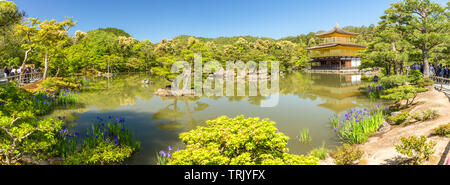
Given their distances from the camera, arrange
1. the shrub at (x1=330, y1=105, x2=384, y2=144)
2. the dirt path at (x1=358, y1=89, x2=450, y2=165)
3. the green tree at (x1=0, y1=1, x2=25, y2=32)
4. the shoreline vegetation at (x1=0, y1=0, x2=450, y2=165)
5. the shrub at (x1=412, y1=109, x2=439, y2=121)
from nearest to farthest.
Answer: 1. the shoreline vegetation at (x1=0, y1=0, x2=450, y2=165)
2. the dirt path at (x1=358, y1=89, x2=450, y2=165)
3. the green tree at (x1=0, y1=1, x2=25, y2=32)
4. the shrub at (x1=330, y1=105, x2=384, y2=144)
5. the shrub at (x1=412, y1=109, x2=439, y2=121)

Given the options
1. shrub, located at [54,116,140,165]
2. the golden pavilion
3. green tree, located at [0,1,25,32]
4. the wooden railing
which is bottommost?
shrub, located at [54,116,140,165]

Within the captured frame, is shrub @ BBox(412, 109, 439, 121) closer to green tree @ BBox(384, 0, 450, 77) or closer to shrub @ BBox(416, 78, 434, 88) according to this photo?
shrub @ BBox(416, 78, 434, 88)

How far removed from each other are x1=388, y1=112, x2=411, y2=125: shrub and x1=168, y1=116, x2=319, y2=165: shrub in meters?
5.30

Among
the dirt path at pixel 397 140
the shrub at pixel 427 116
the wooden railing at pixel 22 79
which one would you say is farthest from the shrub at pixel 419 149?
the wooden railing at pixel 22 79

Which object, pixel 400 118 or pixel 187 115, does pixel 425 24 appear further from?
pixel 187 115

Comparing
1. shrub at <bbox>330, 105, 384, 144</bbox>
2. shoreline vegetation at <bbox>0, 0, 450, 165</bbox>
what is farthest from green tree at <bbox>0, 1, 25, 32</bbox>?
shrub at <bbox>330, 105, 384, 144</bbox>

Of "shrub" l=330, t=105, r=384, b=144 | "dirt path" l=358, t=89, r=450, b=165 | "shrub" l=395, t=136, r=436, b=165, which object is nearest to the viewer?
"shrub" l=395, t=136, r=436, b=165

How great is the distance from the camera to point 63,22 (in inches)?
709

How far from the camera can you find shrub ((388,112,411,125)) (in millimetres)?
7275

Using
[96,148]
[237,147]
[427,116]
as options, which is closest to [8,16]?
[96,148]

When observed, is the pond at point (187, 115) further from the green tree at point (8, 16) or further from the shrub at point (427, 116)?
the green tree at point (8, 16)

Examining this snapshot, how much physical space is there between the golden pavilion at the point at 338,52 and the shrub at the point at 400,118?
33255mm

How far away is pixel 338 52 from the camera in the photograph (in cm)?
3812
